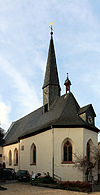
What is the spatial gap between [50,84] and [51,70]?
8.59 ft

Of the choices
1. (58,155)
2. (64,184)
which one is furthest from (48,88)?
(64,184)

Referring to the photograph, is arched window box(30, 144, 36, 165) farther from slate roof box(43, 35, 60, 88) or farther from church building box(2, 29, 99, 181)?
slate roof box(43, 35, 60, 88)

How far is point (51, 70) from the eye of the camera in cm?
3444

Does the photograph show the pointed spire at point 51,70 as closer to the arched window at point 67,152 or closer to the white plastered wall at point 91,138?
the white plastered wall at point 91,138

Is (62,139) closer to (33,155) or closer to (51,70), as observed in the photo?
(33,155)

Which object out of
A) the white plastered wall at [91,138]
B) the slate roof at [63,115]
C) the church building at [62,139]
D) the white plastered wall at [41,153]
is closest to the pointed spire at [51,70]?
the church building at [62,139]

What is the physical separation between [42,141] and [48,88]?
7805mm

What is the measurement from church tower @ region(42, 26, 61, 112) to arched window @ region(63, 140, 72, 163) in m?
7.28

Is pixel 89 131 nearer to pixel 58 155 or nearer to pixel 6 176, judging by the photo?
pixel 58 155

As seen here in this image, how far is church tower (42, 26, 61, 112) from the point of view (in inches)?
1267

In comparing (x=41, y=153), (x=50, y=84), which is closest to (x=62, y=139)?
(x=41, y=153)

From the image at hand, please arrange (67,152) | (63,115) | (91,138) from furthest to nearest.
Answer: (63,115), (91,138), (67,152)

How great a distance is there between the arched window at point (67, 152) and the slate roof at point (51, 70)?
9.90 metres

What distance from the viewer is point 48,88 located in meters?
32.7
